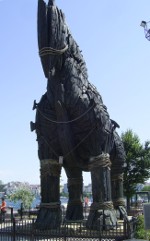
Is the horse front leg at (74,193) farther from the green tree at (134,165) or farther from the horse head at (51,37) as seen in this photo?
the green tree at (134,165)

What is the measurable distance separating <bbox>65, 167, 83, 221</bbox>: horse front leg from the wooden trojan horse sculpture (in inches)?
55.7

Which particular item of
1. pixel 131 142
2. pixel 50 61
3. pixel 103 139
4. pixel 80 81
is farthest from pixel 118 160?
pixel 131 142

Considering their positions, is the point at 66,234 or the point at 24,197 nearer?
the point at 66,234

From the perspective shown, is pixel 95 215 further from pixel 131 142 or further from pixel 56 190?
pixel 131 142

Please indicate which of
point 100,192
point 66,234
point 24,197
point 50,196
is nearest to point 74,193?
point 50,196

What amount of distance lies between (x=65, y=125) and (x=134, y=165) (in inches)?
699

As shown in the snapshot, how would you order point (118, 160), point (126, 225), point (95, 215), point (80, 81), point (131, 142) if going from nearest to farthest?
point (126, 225) < point (95, 215) < point (80, 81) < point (118, 160) < point (131, 142)

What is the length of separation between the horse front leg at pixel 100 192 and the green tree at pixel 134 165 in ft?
54.3

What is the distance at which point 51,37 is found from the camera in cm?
1127

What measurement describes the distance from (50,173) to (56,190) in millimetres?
522

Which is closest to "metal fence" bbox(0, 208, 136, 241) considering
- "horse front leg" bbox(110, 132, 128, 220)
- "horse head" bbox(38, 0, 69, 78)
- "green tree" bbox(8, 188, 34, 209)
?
"horse front leg" bbox(110, 132, 128, 220)

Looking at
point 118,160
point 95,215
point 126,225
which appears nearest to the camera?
point 126,225

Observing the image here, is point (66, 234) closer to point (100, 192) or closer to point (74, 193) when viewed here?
point (100, 192)

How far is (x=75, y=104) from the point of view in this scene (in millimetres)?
11453
